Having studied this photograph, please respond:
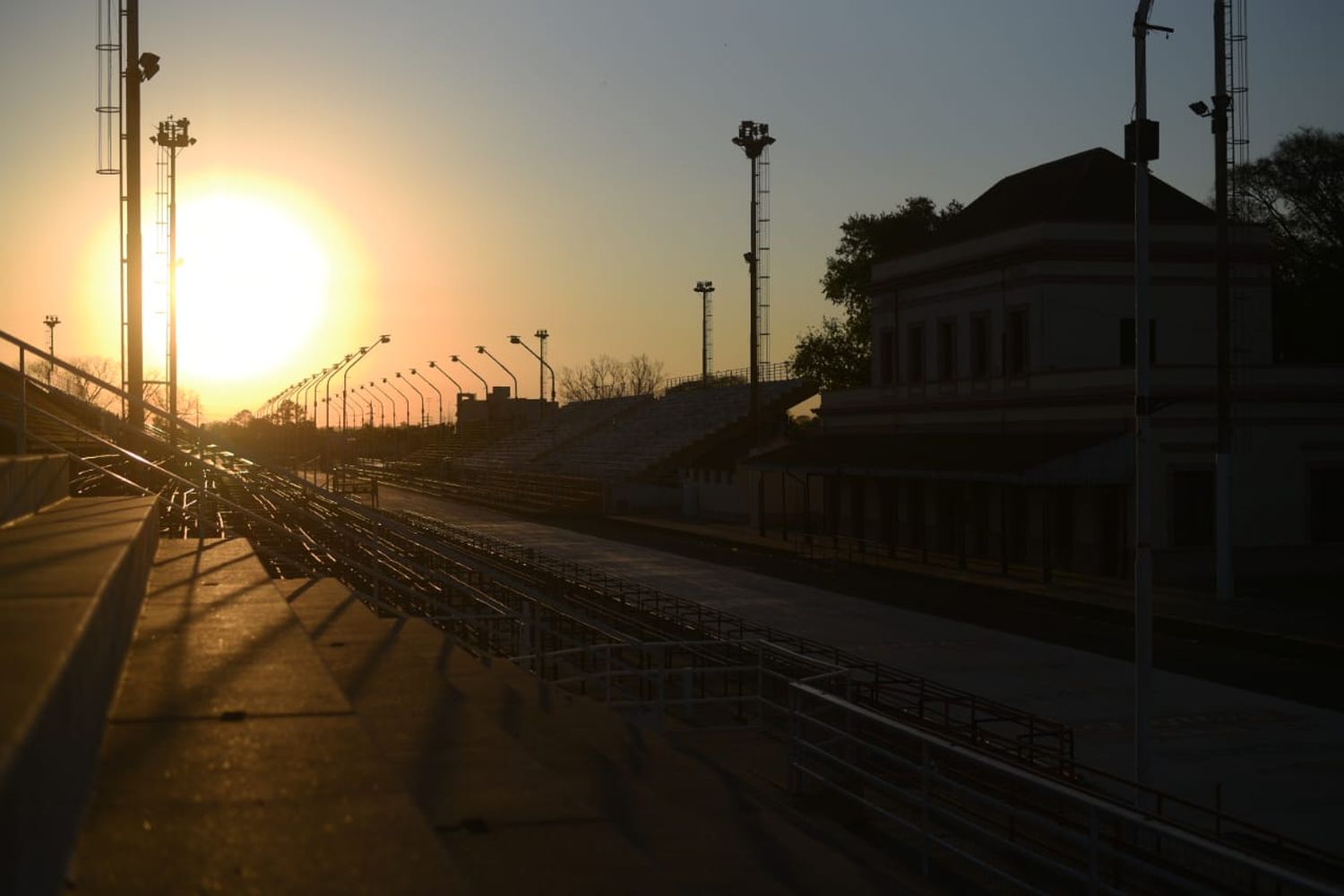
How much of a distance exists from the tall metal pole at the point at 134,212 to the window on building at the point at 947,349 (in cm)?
2984

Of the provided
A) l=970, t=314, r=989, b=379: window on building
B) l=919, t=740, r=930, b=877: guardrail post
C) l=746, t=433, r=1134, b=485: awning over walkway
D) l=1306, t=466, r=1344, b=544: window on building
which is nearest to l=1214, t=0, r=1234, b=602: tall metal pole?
l=746, t=433, r=1134, b=485: awning over walkway

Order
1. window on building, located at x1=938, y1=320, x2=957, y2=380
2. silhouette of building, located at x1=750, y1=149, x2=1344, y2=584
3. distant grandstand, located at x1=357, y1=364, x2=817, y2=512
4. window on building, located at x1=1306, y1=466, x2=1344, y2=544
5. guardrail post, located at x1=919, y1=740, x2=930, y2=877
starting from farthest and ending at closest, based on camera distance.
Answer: distant grandstand, located at x1=357, y1=364, x2=817, y2=512, window on building, located at x1=938, y1=320, x2=957, y2=380, window on building, located at x1=1306, y1=466, x2=1344, y2=544, silhouette of building, located at x1=750, y1=149, x2=1344, y2=584, guardrail post, located at x1=919, y1=740, x2=930, y2=877

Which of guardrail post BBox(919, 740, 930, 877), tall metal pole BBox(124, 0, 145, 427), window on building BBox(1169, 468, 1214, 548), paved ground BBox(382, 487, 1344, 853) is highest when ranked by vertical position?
tall metal pole BBox(124, 0, 145, 427)

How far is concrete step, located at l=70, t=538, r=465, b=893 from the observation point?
372 cm

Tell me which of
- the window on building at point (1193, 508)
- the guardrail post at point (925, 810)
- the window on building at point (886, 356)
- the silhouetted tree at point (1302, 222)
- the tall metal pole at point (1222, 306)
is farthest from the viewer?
the silhouetted tree at point (1302, 222)

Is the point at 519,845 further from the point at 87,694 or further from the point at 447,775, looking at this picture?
the point at 87,694

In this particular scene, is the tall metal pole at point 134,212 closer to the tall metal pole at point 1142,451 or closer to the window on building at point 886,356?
the tall metal pole at point 1142,451

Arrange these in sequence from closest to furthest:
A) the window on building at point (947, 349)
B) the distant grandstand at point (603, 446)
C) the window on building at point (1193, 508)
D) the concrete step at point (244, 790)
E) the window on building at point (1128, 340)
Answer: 1. the concrete step at point (244, 790)
2. the window on building at point (1193, 508)
3. the window on building at point (1128, 340)
4. the window on building at point (947, 349)
5. the distant grandstand at point (603, 446)

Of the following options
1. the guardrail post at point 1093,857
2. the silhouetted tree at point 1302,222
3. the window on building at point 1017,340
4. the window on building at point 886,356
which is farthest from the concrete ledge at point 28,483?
the silhouetted tree at point 1302,222

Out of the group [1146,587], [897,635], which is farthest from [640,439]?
[1146,587]

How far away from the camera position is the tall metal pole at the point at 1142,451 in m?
14.0

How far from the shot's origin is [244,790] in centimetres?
454

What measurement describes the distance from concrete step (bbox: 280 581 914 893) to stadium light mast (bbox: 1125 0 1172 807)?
15.0 feet

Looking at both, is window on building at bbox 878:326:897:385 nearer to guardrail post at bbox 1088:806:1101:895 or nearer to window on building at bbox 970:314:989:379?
window on building at bbox 970:314:989:379
